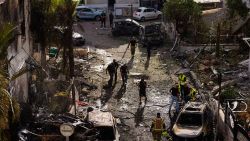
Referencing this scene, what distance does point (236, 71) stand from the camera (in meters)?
28.1

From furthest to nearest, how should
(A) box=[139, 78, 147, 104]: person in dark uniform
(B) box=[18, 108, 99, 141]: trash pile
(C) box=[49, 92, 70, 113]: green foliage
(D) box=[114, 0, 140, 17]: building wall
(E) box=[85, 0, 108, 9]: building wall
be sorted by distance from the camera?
(E) box=[85, 0, 108, 9]: building wall → (D) box=[114, 0, 140, 17]: building wall → (A) box=[139, 78, 147, 104]: person in dark uniform → (C) box=[49, 92, 70, 113]: green foliage → (B) box=[18, 108, 99, 141]: trash pile

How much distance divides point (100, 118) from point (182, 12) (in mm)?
18117

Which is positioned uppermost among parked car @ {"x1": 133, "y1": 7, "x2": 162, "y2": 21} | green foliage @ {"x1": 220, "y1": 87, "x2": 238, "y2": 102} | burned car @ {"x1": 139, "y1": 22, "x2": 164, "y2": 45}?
parked car @ {"x1": 133, "y1": 7, "x2": 162, "y2": 21}

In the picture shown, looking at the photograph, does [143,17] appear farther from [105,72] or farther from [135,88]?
[135,88]

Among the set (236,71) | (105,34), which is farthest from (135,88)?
(105,34)

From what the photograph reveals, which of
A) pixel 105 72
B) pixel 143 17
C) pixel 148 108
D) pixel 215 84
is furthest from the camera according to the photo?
pixel 143 17

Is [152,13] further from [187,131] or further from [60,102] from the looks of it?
[187,131]

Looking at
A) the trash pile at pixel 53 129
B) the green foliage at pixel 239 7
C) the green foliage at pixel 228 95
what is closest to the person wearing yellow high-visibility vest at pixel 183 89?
the green foliage at pixel 228 95

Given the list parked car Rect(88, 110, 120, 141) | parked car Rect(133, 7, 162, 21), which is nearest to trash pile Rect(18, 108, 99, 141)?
parked car Rect(88, 110, 120, 141)

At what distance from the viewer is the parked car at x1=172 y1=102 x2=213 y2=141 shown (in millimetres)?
18734

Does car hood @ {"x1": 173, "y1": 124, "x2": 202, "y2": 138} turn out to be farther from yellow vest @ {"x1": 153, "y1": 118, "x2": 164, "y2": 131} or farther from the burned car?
the burned car

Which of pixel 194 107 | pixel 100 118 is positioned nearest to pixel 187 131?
pixel 194 107

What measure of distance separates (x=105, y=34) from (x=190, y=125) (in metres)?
23.1

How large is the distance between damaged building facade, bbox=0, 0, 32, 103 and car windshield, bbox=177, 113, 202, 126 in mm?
6050
